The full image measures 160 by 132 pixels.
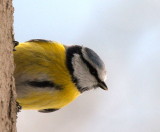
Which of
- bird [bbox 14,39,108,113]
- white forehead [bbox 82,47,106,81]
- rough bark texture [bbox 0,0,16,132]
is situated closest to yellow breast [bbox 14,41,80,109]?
bird [bbox 14,39,108,113]

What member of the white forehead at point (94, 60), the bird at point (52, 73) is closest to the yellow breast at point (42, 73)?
the bird at point (52, 73)

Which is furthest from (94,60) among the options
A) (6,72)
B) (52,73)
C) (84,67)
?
(6,72)

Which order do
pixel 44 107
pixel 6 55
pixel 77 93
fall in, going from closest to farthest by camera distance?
1. pixel 6 55
2. pixel 44 107
3. pixel 77 93

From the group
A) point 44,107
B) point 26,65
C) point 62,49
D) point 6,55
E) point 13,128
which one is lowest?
point 13,128

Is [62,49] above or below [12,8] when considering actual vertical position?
above

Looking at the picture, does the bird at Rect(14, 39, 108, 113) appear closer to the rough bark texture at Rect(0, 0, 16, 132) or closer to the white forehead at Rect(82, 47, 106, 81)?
the white forehead at Rect(82, 47, 106, 81)

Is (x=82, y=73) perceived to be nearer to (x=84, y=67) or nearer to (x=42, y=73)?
(x=84, y=67)

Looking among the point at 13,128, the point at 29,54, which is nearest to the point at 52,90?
the point at 29,54

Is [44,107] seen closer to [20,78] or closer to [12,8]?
[20,78]
